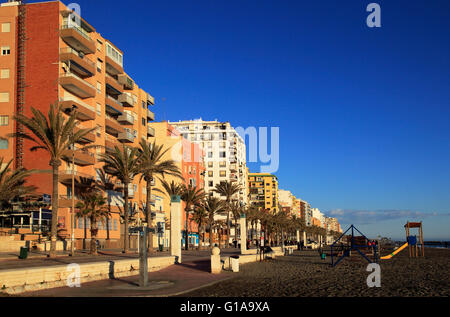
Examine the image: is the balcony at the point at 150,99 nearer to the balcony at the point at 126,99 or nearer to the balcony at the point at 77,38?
the balcony at the point at 126,99

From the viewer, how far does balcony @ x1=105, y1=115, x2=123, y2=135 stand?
6258 centimetres

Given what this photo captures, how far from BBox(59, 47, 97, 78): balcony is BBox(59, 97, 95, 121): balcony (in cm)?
399

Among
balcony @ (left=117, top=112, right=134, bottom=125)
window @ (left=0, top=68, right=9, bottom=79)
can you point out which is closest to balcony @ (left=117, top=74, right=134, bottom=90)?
balcony @ (left=117, top=112, right=134, bottom=125)

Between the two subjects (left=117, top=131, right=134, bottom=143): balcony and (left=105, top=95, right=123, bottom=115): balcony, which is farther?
(left=117, top=131, right=134, bottom=143): balcony

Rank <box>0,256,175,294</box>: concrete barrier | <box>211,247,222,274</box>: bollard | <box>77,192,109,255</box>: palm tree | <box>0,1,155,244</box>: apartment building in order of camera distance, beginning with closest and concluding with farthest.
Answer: <box>0,256,175,294</box>: concrete barrier
<box>211,247,222,274</box>: bollard
<box>77,192,109,255</box>: palm tree
<box>0,1,155,244</box>: apartment building

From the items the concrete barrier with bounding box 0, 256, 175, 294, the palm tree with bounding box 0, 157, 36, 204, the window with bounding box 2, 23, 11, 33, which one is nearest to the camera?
the concrete barrier with bounding box 0, 256, 175, 294

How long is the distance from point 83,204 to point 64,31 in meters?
22.7

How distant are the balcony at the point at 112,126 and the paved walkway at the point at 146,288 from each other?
41415 millimetres

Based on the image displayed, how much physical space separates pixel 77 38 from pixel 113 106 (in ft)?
42.6

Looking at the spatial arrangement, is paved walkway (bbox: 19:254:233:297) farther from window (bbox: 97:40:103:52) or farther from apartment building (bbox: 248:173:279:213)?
apartment building (bbox: 248:173:279:213)

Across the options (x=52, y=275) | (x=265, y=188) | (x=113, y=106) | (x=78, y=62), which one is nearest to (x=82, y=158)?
(x=78, y=62)

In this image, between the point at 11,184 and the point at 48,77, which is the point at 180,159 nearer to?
the point at 48,77

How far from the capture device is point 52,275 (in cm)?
1712
